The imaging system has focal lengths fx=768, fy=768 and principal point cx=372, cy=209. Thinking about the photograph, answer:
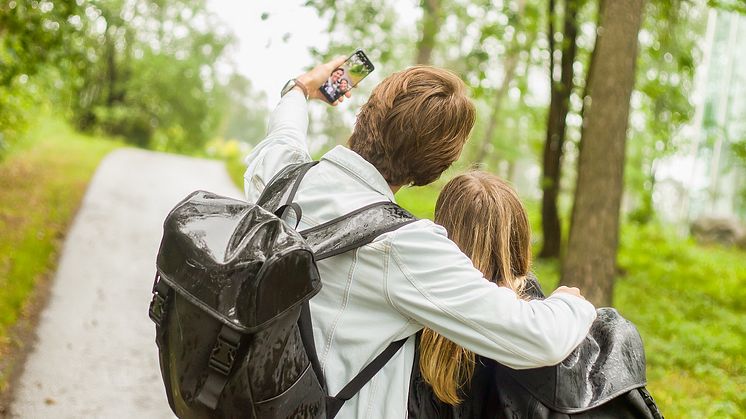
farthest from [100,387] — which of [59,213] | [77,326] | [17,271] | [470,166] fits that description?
[59,213]

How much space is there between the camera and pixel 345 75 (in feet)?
8.40

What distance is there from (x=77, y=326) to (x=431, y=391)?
17.3ft

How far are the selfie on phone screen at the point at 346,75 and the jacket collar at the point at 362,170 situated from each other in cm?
63

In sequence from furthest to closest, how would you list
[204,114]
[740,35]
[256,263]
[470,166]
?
[204,114]
[740,35]
[470,166]
[256,263]

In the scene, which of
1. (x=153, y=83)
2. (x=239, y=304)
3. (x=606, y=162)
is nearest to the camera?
(x=239, y=304)

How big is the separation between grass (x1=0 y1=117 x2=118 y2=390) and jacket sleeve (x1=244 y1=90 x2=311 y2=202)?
3.56 meters

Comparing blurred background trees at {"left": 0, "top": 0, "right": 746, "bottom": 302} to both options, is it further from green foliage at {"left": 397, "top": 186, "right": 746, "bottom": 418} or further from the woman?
the woman

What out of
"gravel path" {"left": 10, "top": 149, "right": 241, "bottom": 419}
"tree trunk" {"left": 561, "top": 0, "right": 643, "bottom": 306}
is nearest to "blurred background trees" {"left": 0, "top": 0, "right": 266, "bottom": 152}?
"gravel path" {"left": 10, "top": 149, "right": 241, "bottom": 419}

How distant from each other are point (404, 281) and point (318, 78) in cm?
103

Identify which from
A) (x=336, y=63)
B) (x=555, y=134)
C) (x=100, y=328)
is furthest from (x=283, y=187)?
(x=555, y=134)

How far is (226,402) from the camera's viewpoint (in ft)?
5.46

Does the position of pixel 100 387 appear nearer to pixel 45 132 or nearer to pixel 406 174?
pixel 406 174

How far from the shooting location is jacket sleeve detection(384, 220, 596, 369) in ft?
5.65

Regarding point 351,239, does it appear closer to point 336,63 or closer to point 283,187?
point 283,187
